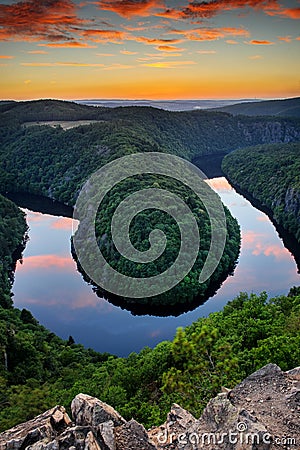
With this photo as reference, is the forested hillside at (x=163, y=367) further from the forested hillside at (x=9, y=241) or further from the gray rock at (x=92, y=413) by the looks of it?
the forested hillside at (x=9, y=241)

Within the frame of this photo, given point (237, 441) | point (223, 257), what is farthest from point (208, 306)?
point (237, 441)

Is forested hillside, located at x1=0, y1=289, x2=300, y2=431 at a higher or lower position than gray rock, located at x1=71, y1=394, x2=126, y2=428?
lower

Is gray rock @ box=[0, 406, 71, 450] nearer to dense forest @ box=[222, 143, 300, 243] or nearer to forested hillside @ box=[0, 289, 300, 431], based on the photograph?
forested hillside @ box=[0, 289, 300, 431]

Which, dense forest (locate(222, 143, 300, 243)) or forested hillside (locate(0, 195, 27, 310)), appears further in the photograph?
dense forest (locate(222, 143, 300, 243))

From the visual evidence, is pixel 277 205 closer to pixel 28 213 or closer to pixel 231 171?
pixel 231 171

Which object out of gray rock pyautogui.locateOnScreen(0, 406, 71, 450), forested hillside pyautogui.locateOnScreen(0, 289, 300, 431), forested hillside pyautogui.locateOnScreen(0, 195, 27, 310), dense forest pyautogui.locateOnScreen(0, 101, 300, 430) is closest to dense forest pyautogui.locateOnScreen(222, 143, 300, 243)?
dense forest pyautogui.locateOnScreen(0, 101, 300, 430)

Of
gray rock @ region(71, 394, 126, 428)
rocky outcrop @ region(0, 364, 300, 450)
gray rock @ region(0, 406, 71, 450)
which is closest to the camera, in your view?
rocky outcrop @ region(0, 364, 300, 450)
